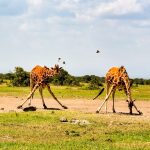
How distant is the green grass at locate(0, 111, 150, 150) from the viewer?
754 inches

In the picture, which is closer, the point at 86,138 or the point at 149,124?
the point at 86,138

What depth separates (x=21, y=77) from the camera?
228 feet

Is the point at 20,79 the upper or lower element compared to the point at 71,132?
upper

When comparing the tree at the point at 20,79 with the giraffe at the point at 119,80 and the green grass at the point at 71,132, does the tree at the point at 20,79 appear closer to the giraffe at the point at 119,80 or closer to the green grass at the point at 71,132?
the giraffe at the point at 119,80

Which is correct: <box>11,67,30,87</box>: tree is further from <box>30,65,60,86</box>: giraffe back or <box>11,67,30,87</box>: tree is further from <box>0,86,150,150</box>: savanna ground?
<box>0,86,150,150</box>: savanna ground

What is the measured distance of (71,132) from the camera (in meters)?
22.4

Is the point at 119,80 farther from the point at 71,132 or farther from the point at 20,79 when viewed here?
the point at 20,79

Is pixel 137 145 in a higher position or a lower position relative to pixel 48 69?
lower

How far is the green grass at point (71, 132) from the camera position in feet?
62.8

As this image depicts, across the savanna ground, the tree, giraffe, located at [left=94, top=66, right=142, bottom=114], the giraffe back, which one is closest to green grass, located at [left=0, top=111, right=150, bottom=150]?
the savanna ground

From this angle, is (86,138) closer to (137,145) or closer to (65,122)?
(137,145)

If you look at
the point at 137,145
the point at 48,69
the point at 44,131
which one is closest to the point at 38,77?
the point at 48,69

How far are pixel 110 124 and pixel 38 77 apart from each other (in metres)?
9.32

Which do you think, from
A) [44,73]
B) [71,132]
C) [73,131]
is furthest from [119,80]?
[71,132]
